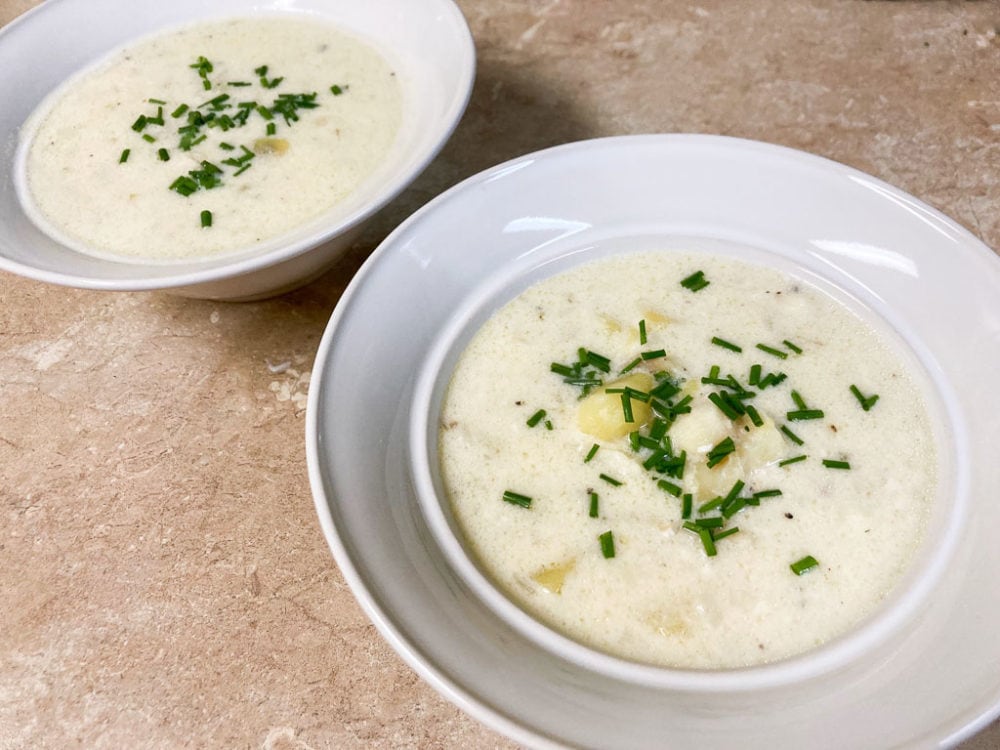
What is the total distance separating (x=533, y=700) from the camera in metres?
0.97

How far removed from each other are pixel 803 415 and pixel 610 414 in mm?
311

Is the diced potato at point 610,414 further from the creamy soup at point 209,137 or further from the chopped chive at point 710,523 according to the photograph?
the creamy soup at point 209,137

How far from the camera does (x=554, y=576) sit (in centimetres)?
117

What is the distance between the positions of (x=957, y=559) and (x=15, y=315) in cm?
190

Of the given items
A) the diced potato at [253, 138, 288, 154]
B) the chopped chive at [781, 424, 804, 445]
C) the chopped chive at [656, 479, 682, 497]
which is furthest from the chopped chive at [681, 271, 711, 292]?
the diced potato at [253, 138, 288, 154]

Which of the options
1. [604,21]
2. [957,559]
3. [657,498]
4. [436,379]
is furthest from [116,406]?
[604,21]

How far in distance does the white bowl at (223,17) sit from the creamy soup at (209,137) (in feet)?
0.14

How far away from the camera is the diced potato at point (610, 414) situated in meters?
1.29

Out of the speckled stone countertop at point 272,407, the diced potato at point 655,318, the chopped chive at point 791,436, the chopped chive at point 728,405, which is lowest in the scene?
the speckled stone countertop at point 272,407

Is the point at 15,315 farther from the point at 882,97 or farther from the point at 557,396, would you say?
the point at 882,97

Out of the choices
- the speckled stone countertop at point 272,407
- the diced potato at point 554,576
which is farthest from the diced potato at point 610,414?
the speckled stone countertop at point 272,407

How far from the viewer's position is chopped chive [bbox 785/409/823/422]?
4.35ft

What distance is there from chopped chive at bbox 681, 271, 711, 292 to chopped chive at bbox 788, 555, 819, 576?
0.56 metres

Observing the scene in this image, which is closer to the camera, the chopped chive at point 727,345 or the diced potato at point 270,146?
the chopped chive at point 727,345
